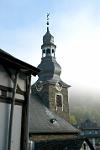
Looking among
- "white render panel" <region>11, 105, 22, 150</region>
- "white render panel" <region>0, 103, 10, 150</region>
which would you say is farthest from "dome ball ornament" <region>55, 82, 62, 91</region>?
"white render panel" <region>0, 103, 10, 150</region>

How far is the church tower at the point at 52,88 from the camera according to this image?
34562 millimetres

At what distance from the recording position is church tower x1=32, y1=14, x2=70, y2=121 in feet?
113

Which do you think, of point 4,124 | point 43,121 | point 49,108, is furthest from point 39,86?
point 4,124

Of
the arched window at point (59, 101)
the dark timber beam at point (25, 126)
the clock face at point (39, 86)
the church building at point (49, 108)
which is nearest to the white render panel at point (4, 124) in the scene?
the dark timber beam at point (25, 126)

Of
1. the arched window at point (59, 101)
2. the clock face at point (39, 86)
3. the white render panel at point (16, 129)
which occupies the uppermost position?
the clock face at point (39, 86)

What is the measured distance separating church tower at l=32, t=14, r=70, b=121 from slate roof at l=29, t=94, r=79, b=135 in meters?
1.98

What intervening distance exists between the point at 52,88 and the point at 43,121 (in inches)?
302

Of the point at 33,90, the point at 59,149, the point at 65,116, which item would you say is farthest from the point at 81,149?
the point at 33,90

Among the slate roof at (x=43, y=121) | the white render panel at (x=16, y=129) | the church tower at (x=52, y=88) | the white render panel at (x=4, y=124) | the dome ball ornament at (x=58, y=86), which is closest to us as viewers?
the white render panel at (x=4, y=124)

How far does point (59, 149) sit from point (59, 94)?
407 inches

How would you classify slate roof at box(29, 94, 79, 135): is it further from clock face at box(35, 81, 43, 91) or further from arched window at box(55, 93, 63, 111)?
clock face at box(35, 81, 43, 91)

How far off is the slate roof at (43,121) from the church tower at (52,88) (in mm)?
1977

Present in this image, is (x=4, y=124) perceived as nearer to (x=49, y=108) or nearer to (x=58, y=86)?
(x=49, y=108)

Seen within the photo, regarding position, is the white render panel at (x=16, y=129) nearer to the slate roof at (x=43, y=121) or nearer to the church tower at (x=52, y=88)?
the slate roof at (x=43, y=121)
